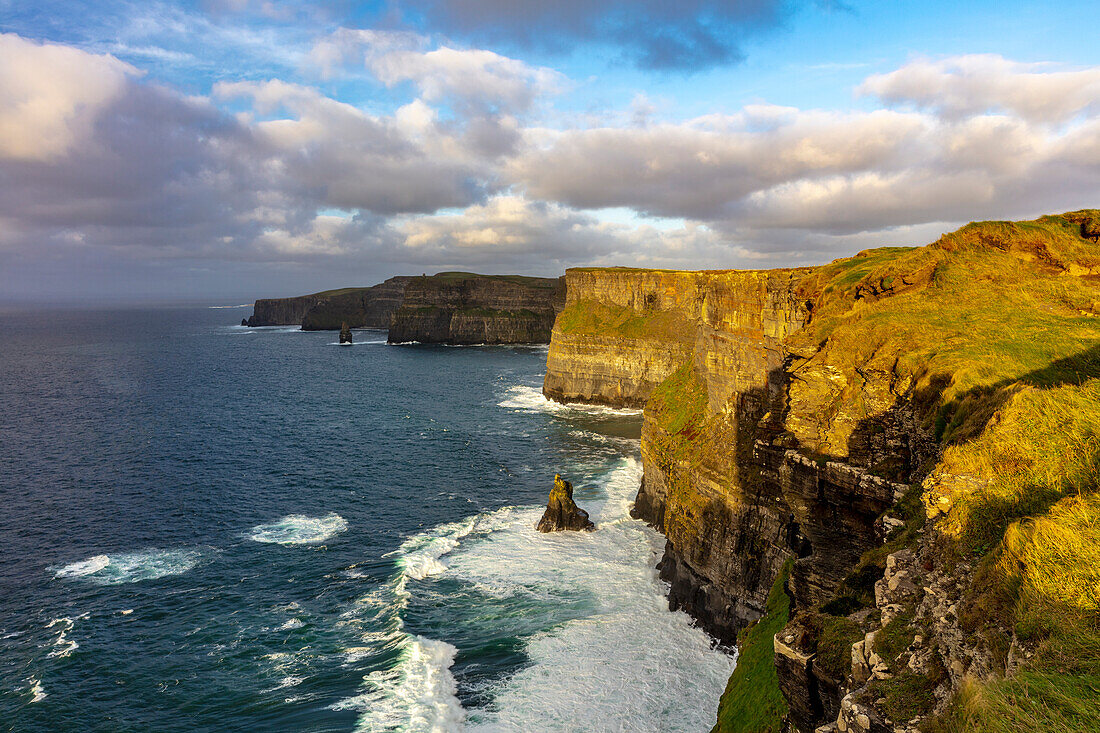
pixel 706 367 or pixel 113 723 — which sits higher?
pixel 706 367

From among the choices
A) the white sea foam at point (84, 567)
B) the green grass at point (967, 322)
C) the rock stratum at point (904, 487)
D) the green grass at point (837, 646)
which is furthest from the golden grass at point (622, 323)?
the green grass at point (837, 646)

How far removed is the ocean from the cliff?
110 metres

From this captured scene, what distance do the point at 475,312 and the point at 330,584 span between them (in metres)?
159

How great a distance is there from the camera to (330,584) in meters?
36.7

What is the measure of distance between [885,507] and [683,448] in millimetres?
19885

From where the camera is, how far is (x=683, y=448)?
36875 millimetres

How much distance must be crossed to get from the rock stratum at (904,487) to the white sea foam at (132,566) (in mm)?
31781

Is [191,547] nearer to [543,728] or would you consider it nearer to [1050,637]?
[543,728]

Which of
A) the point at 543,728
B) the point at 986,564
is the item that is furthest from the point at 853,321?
the point at 543,728

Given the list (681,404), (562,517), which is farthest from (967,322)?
(562,517)

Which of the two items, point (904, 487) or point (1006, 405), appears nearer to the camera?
point (1006, 405)

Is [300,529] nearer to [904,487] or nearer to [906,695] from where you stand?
[904,487]

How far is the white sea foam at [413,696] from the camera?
2469 cm

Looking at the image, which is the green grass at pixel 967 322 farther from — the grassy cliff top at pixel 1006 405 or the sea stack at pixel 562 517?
the sea stack at pixel 562 517
